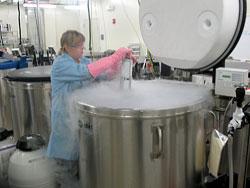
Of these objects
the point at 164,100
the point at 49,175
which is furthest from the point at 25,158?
the point at 164,100

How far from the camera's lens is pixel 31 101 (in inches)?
89.6

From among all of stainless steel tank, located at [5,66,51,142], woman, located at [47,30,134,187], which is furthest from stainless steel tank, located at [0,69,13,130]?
woman, located at [47,30,134,187]

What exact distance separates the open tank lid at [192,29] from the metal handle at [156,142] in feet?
1.47

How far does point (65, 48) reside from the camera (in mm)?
1562

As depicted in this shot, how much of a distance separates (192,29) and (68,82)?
0.67m

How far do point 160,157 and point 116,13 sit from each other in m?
5.86

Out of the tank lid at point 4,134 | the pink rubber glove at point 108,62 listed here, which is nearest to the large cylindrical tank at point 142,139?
the pink rubber glove at point 108,62

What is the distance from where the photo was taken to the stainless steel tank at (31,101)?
2203mm

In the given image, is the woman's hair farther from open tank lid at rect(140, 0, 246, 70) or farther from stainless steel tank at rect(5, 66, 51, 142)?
stainless steel tank at rect(5, 66, 51, 142)

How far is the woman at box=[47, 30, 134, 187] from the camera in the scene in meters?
1.39

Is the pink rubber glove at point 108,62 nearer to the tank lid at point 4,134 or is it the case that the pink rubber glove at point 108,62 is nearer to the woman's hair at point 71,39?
the woman's hair at point 71,39

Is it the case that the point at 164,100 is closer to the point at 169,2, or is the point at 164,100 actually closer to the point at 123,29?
the point at 169,2

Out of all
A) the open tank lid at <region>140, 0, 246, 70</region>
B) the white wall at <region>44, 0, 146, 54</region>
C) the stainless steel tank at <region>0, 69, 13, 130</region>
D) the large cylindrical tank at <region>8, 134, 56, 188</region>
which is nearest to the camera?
the open tank lid at <region>140, 0, 246, 70</region>

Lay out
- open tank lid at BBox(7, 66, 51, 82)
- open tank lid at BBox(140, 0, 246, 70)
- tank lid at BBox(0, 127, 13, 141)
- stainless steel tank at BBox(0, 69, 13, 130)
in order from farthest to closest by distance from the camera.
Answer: stainless steel tank at BBox(0, 69, 13, 130) < tank lid at BBox(0, 127, 13, 141) < open tank lid at BBox(7, 66, 51, 82) < open tank lid at BBox(140, 0, 246, 70)
